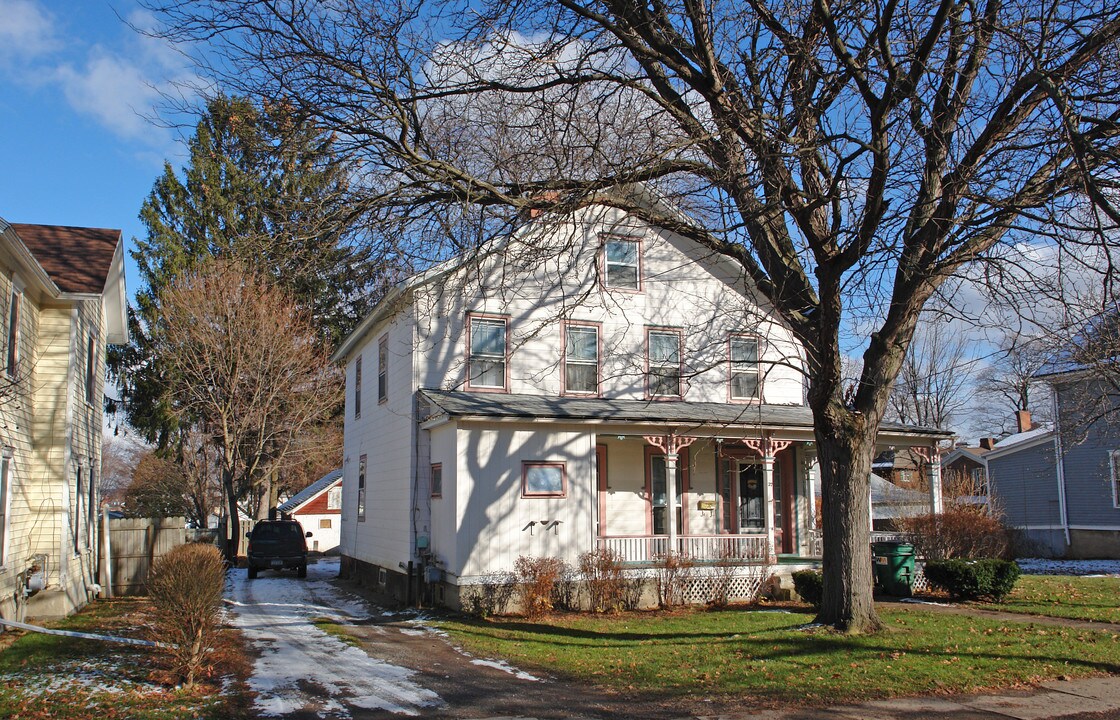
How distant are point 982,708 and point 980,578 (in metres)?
9.05

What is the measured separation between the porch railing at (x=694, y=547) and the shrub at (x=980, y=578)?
3.61 m

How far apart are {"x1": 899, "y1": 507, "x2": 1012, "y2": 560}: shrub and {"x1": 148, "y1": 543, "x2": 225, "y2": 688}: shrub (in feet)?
49.6

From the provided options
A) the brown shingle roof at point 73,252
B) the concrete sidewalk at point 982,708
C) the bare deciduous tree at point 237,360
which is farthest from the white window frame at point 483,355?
the concrete sidewalk at point 982,708

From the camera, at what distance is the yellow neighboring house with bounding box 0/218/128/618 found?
12.9 m

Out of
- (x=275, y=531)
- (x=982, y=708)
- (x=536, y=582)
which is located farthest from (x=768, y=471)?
(x=275, y=531)

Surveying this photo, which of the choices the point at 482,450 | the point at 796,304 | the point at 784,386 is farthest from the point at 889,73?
the point at 784,386

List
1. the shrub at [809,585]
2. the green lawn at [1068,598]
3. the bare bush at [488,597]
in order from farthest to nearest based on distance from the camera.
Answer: the shrub at [809,585] < the bare bush at [488,597] < the green lawn at [1068,598]

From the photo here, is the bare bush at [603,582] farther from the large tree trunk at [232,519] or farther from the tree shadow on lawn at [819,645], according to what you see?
the large tree trunk at [232,519]

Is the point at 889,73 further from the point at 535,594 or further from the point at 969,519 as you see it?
the point at 969,519

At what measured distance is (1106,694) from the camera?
8.64 meters

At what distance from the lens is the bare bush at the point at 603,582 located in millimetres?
15922

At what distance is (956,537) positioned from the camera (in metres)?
18.9

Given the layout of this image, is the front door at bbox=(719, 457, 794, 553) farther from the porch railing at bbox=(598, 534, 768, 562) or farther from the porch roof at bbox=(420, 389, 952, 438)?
the porch roof at bbox=(420, 389, 952, 438)

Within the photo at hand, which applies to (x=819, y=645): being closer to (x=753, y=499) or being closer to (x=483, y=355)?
(x=483, y=355)
